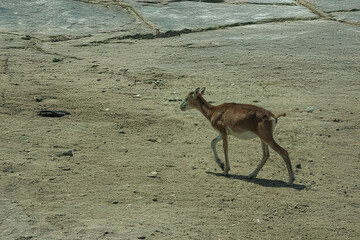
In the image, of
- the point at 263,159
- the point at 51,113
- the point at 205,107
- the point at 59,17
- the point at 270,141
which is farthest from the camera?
the point at 59,17

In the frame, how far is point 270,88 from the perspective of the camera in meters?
9.74

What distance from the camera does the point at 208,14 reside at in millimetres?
13086

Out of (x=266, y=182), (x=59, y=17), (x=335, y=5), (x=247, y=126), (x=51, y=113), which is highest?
(x=335, y=5)

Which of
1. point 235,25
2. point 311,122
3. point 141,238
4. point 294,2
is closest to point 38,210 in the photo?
point 141,238

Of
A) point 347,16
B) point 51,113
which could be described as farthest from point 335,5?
point 51,113

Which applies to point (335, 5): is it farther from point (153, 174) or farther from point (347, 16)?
point (153, 174)

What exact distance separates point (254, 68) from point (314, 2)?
4.31 meters

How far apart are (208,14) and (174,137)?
5.51 meters

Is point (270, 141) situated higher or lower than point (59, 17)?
lower

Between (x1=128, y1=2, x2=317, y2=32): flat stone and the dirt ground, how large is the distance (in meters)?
0.42

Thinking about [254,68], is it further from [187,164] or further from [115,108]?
[187,164]

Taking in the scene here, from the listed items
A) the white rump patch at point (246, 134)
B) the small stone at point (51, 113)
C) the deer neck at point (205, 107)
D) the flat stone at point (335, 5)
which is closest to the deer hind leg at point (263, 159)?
the white rump patch at point (246, 134)

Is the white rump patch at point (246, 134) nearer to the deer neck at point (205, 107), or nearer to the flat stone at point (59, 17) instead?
the deer neck at point (205, 107)

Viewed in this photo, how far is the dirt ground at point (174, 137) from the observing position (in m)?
6.05
